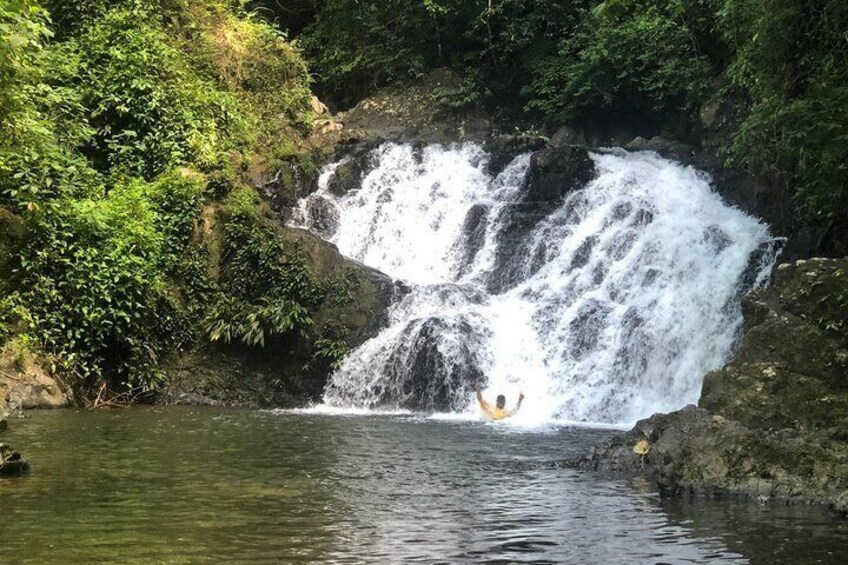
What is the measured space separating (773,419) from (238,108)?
15638 millimetres

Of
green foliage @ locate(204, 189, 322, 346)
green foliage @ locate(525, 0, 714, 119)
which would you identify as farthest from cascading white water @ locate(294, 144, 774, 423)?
green foliage @ locate(525, 0, 714, 119)

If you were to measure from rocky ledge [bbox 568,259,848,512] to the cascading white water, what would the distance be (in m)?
5.36

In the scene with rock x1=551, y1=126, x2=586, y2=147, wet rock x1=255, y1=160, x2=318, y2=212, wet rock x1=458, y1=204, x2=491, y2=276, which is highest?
rock x1=551, y1=126, x2=586, y2=147

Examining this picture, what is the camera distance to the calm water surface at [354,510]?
5699 mm

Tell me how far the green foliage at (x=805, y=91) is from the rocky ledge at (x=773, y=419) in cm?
239

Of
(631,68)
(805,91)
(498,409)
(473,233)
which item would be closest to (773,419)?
(805,91)

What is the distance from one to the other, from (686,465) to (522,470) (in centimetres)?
182

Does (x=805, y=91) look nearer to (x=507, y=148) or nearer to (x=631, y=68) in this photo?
(x=507, y=148)

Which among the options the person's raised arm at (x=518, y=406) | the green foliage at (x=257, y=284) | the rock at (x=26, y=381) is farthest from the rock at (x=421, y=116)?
the rock at (x=26, y=381)

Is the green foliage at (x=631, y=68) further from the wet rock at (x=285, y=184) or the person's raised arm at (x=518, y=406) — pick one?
the person's raised arm at (x=518, y=406)

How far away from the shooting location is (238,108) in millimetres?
20547

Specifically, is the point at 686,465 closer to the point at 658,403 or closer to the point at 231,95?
the point at 658,403

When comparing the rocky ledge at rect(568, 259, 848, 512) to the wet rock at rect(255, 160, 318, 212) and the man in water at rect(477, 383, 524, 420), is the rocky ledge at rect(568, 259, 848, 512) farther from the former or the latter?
the wet rock at rect(255, 160, 318, 212)

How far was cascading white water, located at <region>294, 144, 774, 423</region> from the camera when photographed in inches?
593
